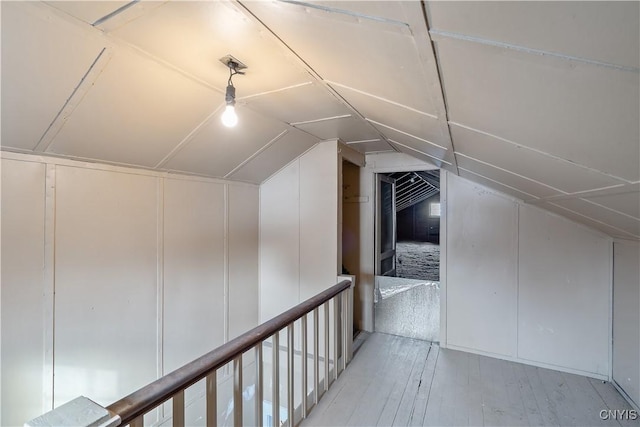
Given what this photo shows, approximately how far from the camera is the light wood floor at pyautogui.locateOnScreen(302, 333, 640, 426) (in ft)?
6.51

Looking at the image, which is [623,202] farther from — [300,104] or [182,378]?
[182,378]

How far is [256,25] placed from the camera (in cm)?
108

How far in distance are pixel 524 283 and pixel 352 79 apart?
8.39 ft

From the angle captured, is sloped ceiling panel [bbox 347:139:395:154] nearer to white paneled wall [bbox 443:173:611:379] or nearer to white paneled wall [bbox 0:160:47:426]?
white paneled wall [bbox 443:173:611:379]

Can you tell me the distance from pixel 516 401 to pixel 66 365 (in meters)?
3.03

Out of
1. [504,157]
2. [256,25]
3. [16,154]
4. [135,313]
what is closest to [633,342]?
[504,157]

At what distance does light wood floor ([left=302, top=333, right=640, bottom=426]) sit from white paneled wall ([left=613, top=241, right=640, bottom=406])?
0.16 meters

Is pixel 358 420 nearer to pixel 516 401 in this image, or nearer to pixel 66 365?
pixel 516 401

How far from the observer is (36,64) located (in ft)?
4.08

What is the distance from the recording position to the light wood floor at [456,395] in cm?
198

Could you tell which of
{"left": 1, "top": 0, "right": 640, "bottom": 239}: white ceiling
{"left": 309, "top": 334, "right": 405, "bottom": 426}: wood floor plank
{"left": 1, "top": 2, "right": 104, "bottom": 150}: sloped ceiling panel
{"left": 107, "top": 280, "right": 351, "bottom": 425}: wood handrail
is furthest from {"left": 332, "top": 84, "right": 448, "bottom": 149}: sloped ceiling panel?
{"left": 309, "top": 334, "right": 405, "bottom": 426}: wood floor plank

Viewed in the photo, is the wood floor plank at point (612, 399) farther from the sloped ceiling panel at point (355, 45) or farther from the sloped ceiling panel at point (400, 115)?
the sloped ceiling panel at point (355, 45)

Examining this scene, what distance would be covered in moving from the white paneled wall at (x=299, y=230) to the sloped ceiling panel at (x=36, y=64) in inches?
76.9

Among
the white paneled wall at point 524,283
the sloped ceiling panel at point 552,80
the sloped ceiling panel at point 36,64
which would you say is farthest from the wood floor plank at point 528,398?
the sloped ceiling panel at point 36,64
